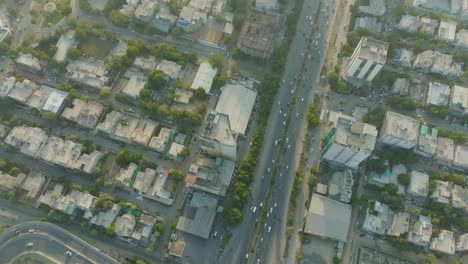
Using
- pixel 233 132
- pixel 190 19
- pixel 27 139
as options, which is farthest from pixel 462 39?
pixel 27 139

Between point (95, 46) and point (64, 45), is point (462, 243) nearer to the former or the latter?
point (95, 46)

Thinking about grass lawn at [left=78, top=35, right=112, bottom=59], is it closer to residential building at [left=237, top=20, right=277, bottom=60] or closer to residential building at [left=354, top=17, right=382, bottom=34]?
residential building at [left=237, top=20, right=277, bottom=60]

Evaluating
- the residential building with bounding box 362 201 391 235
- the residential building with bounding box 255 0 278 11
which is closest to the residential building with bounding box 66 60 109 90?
the residential building with bounding box 255 0 278 11

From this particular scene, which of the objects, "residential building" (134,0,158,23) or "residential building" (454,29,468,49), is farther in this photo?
"residential building" (134,0,158,23)

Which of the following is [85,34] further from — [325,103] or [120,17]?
[325,103]

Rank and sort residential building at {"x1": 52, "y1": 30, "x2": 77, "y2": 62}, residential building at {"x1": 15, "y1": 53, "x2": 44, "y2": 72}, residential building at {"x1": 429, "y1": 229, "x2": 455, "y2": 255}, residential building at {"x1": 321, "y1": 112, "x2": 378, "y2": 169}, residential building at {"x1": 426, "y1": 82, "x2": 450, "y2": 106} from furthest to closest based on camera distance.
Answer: residential building at {"x1": 52, "y1": 30, "x2": 77, "y2": 62} → residential building at {"x1": 15, "y1": 53, "x2": 44, "y2": 72} → residential building at {"x1": 426, "y1": 82, "x2": 450, "y2": 106} → residential building at {"x1": 429, "y1": 229, "x2": 455, "y2": 255} → residential building at {"x1": 321, "y1": 112, "x2": 378, "y2": 169}
